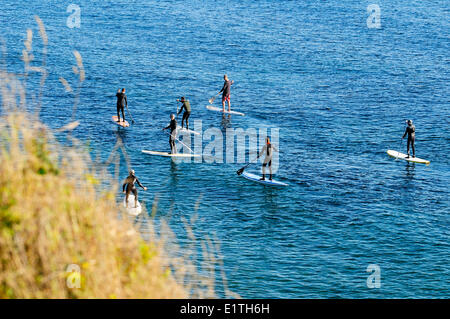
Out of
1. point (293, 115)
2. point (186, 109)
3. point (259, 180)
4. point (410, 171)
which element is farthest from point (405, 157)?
point (186, 109)

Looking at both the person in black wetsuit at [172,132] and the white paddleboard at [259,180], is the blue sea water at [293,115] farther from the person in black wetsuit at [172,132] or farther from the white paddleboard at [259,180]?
the person in black wetsuit at [172,132]

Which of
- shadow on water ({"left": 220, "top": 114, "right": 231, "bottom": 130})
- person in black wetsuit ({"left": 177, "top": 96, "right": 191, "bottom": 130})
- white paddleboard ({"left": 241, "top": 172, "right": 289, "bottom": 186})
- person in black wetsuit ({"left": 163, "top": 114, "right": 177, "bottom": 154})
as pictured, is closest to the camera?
white paddleboard ({"left": 241, "top": 172, "right": 289, "bottom": 186})

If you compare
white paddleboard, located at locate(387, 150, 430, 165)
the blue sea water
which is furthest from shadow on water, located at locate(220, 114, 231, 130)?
white paddleboard, located at locate(387, 150, 430, 165)

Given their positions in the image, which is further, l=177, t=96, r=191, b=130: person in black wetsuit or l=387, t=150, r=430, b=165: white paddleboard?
l=177, t=96, r=191, b=130: person in black wetsuit

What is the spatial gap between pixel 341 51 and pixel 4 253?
240 feet

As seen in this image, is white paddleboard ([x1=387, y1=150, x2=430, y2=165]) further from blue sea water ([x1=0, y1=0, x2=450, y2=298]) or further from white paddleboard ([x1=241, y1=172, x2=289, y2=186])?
white paddleboard ([x1=241, y1=172, x2=289, y2=186])

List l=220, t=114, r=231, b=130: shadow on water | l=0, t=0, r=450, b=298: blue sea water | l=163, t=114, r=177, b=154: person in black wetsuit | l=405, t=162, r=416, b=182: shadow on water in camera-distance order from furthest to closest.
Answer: l=220, t=114, r=231, b=130: shadow on water → l=163, t=114, r=177, b=154: person in black wetsuit → l=405, t=162, r=416, b=182: shadow on water → l=0, t=0, r=450, b=298: blue sea water

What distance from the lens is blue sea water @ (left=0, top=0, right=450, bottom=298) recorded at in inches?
1058

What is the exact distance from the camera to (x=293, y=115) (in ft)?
172

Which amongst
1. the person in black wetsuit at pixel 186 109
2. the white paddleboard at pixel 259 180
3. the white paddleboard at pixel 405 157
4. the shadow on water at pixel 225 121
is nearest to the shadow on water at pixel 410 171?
the white paddleboard at pixel 405 157

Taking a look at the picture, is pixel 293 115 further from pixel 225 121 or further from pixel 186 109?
pixel 186 109

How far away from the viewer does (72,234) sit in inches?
421

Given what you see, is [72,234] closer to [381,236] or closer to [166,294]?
[166,294]

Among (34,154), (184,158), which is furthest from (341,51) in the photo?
(34,154)
